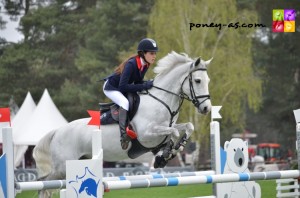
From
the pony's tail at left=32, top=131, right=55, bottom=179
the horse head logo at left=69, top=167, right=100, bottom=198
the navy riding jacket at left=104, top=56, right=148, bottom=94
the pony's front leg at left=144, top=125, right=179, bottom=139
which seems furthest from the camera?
the pony's tail at left=32, top=131, right=55, bottom=179

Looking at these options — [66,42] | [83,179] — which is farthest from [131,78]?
[66,42]

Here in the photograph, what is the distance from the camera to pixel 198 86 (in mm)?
6789

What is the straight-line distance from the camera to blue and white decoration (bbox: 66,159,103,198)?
189 inches

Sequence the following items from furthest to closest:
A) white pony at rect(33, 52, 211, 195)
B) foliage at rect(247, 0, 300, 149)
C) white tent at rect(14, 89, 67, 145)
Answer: foliage at rect(247, 0, 300, 149)
white tent at rect(14, 89, 67, 145)
white pony at rect(33, 52, 211, 195)

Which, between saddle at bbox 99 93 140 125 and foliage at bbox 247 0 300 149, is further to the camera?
foliage at bbox 247 0 300 149

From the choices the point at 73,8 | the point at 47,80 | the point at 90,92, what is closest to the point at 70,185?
the point at 90,92

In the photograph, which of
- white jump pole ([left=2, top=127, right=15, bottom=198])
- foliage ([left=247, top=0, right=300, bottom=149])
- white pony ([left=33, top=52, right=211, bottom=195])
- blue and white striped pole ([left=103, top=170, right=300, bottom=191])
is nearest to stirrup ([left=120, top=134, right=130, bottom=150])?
white pony ([left=33, top=52, right=211, bottom=195])

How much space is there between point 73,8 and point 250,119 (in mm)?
22053

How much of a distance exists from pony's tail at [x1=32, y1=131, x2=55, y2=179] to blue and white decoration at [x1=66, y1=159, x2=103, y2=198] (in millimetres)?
2424

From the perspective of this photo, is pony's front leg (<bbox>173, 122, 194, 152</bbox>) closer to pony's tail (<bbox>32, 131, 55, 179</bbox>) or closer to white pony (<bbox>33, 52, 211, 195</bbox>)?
white pony (<bbox>33, 52, 211, 195</bbox>)

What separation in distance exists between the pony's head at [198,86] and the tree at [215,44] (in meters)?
17.5

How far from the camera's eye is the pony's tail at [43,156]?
724 cm

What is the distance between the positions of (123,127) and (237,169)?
4.19 ft

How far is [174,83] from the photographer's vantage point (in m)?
6.97
